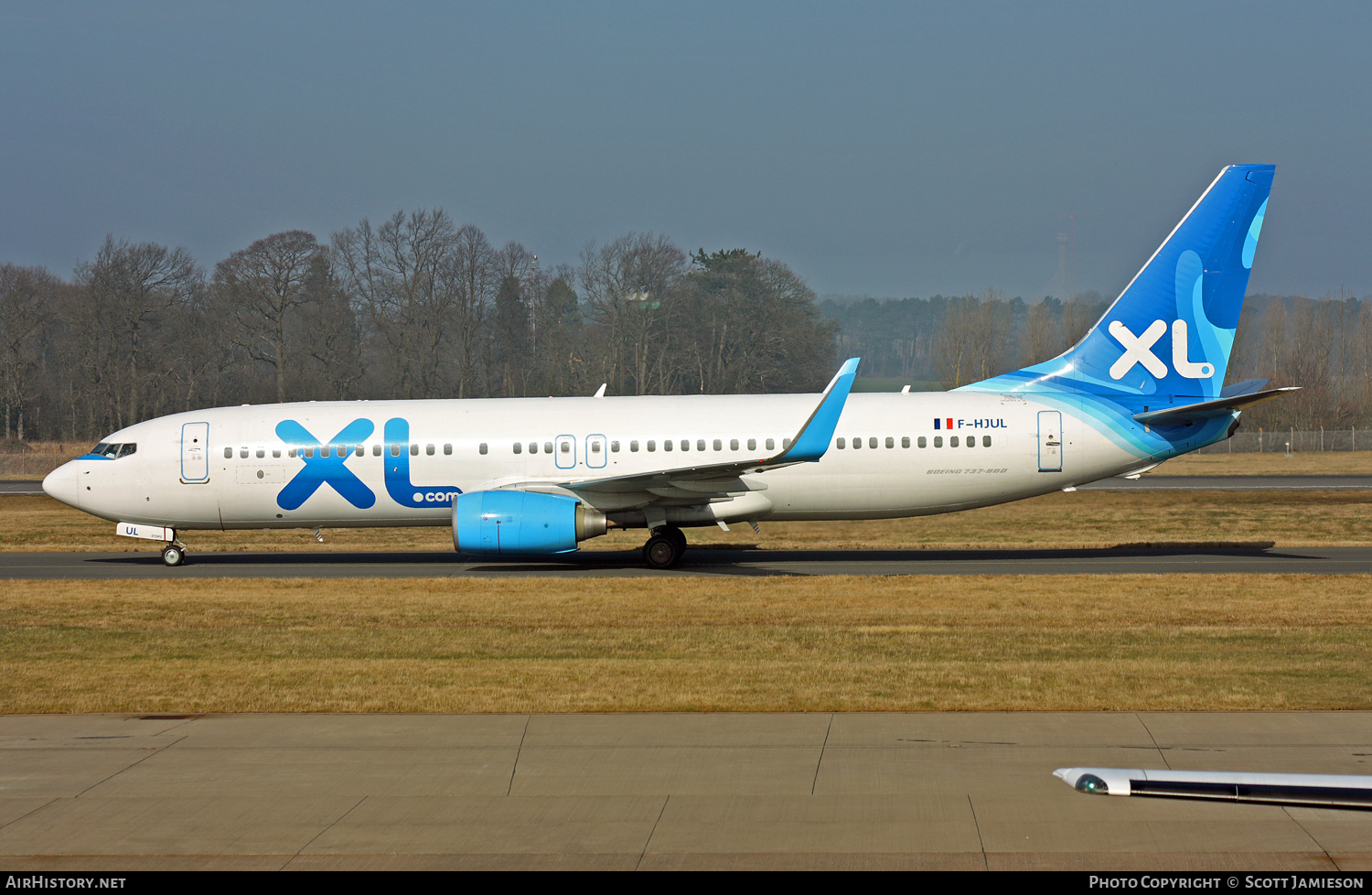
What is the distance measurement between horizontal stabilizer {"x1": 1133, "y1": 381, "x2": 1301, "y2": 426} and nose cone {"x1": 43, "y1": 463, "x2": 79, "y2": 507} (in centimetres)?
2254

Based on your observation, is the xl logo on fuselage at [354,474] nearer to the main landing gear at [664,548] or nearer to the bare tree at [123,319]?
the main landing gear at [664,548]

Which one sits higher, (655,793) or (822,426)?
(822,426)

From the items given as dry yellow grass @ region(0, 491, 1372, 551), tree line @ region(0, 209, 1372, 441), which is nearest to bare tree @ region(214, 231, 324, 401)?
tree line @ region(0, 209, 1372, 441)

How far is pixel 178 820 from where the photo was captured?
740 cm

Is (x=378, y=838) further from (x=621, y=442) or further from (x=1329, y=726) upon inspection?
(x=621, y=442)

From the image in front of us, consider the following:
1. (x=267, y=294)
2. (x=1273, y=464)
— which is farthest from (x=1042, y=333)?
(x=267, y=294)

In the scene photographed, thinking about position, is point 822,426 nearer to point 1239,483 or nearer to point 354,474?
point 354,474

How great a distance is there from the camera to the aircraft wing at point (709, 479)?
21.0 metres

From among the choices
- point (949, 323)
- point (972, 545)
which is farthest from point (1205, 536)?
point (949, 323)

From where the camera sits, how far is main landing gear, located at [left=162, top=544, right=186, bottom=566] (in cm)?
2484

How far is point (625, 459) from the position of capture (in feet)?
77.7

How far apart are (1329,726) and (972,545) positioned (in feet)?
57.6

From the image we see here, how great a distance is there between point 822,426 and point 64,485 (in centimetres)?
1638

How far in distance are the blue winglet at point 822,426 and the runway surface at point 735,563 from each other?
242cm
